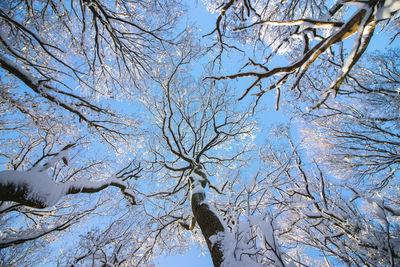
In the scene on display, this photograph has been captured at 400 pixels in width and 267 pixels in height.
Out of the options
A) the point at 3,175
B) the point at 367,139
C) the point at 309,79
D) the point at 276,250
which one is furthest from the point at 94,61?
the point at 367,139

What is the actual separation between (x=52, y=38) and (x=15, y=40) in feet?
2.26

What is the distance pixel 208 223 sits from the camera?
96.6 inches

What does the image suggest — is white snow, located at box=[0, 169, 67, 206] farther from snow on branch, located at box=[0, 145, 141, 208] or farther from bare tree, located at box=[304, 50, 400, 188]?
bare tree, located at box=[304, 50, 400, 188]

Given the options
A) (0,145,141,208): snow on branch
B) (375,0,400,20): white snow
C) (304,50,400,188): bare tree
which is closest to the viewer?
(375,0,400,20): white snow

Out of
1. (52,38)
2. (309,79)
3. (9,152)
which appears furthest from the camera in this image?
(9,152)

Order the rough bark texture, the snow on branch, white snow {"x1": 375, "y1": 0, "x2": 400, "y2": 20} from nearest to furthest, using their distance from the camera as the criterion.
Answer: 1. white snow {"x1": 375, "y1": 0, "x2": 400, "y2": 20}
2. the snow on branch
3. the rough bark texture

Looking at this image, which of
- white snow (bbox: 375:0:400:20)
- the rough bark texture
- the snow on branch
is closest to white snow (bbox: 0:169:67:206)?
the snow on branch

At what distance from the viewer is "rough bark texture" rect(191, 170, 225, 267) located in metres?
1.96

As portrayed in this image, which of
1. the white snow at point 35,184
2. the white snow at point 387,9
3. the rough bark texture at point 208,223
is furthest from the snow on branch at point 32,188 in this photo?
the white snow at point 387,9

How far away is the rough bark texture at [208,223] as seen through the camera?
196 cm

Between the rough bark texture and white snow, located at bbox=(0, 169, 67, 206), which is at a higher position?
white snow, located at bbox=(0, 169, 67, 206)

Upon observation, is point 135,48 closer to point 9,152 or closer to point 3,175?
point 3,175

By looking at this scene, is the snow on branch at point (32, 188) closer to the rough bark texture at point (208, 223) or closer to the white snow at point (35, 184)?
the white snow at point (35, 184)

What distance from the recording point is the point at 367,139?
463 cm
